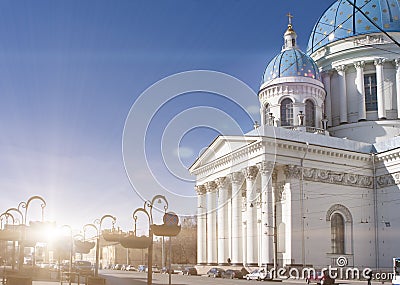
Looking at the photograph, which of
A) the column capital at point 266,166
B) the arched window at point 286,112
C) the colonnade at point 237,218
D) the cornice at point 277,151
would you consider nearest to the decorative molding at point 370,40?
the arched window at point 286,112

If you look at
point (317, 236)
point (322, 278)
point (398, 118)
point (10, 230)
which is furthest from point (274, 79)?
point (10, 230)

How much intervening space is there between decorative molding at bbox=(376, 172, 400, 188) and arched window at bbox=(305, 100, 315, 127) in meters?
8.90

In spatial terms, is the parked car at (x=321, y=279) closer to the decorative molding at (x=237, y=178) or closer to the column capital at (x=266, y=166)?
the column capital at (x=266, y=166)

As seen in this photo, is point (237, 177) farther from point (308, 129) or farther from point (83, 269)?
point (83, 269)

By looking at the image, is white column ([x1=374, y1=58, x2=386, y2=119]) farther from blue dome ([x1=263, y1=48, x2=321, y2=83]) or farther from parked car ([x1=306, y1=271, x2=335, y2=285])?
parked car ([x1=306, y1=271, x2=335, y2=285])

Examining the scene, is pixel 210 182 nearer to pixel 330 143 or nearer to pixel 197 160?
pixel 197 160

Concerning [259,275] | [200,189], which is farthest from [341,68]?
[259,275]

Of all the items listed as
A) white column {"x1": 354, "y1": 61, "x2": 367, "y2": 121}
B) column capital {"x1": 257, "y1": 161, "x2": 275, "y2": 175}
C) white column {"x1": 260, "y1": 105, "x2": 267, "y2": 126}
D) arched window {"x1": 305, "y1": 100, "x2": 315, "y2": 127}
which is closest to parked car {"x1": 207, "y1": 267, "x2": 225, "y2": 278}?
column capital {"x1": 257, "y1": 161, "x2": 275, "y2": 175}

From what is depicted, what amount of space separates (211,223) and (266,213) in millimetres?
12504

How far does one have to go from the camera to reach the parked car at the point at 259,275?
149 ft

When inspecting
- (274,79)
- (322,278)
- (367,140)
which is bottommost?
(322,278)

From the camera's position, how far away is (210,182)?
194 feet

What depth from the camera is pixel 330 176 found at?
52375mm

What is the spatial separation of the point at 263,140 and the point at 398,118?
62.6 feet
